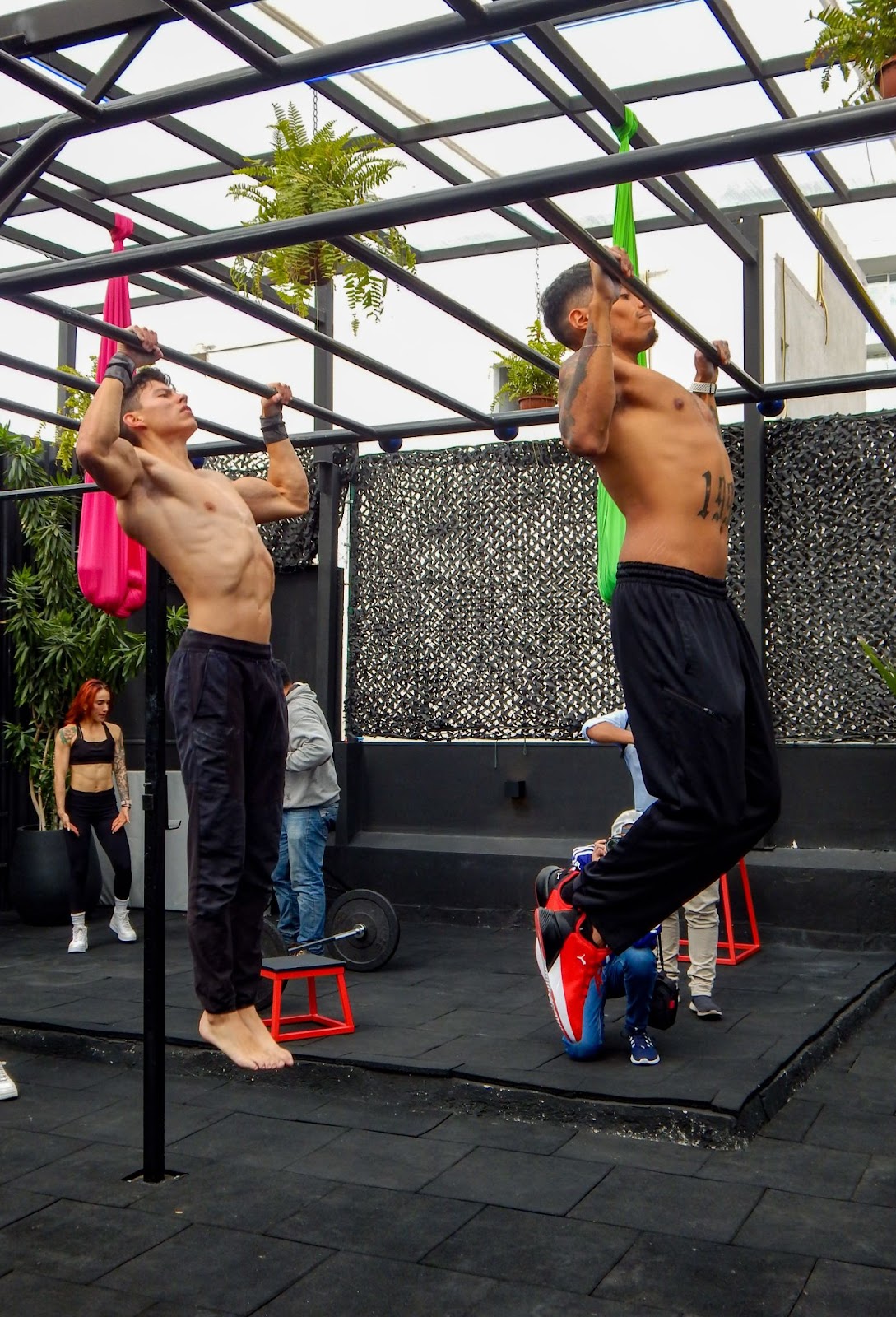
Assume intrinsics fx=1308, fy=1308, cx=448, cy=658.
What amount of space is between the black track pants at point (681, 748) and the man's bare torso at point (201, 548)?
848mm

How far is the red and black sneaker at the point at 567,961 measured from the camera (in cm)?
309

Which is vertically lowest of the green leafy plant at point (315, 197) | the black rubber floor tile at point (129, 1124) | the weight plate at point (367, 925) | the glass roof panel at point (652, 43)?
the black rubber floor tile at point (129, 1124)

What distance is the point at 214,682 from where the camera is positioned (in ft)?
9.25

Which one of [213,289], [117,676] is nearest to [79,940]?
[117,676]

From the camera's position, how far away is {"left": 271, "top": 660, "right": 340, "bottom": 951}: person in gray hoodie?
20.3ft

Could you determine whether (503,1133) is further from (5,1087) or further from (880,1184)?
(5,1087)

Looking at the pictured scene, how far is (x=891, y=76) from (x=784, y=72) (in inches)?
95.2

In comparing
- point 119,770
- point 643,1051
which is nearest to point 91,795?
point 119,770

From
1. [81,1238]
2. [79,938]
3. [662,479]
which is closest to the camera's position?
[662,479]

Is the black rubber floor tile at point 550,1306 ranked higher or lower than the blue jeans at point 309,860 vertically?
lower

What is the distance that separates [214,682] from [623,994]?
236cm

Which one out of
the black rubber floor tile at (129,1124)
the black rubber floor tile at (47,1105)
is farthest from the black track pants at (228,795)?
the black rubber floor tile at (47,1105)

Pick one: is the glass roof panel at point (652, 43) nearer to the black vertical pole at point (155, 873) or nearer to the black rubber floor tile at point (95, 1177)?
the black vertical pole at point (155, 873)

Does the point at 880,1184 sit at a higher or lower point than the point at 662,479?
lower
